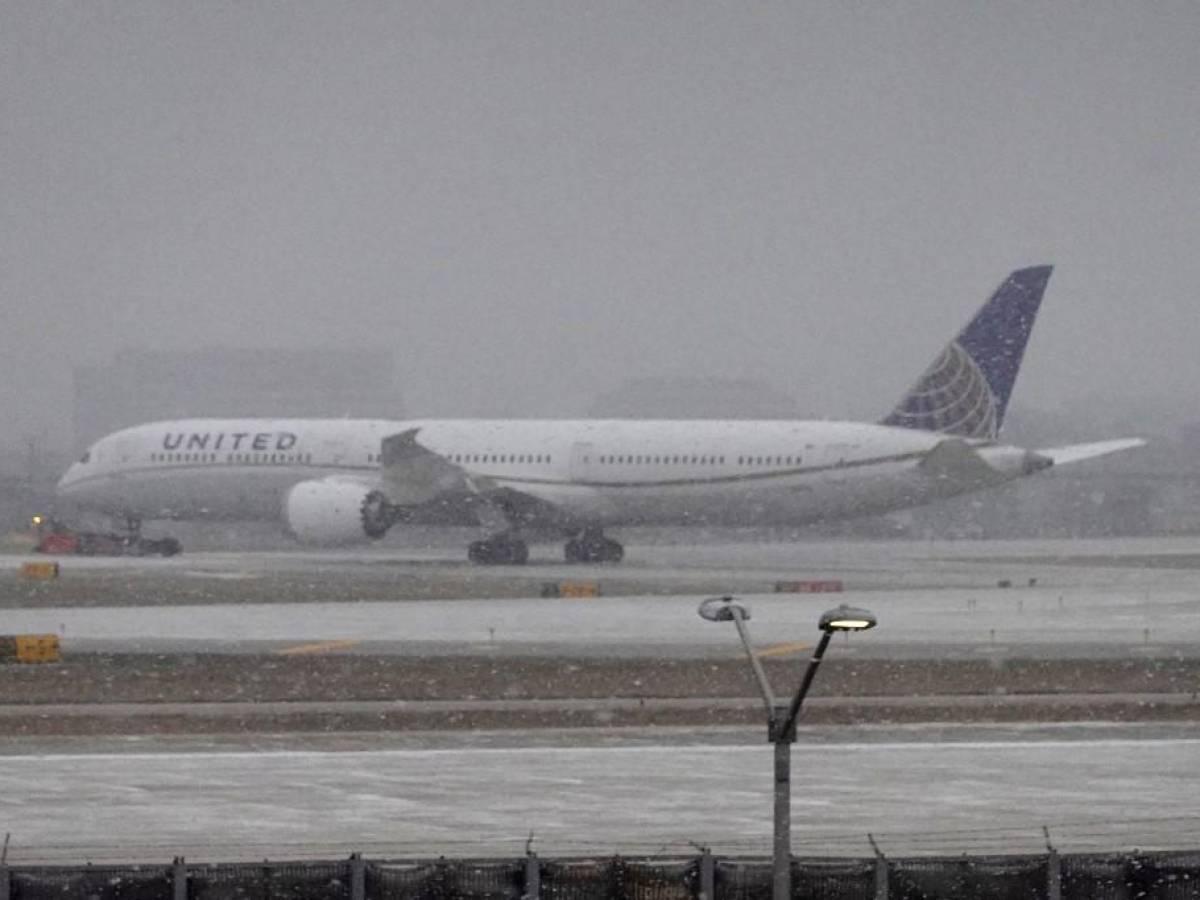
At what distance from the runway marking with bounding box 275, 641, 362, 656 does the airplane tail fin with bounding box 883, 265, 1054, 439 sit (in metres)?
34.7

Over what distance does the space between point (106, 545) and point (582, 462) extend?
70.9 feet

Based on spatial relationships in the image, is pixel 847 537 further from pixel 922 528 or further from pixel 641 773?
pixel 641 773

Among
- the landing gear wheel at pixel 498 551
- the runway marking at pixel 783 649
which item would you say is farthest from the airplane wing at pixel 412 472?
the runway marking at pixel 783 649

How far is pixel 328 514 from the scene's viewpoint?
277 feet

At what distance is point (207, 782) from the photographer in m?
32.8

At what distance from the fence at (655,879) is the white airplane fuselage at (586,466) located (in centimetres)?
6027

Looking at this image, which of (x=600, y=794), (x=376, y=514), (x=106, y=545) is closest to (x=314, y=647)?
(x=600, y=794)

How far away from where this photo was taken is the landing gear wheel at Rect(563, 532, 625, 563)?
3541 inches

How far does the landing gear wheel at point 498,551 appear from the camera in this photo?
8688cm

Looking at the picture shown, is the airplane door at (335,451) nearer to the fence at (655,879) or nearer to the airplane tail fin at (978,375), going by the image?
the airplane tail fin at (978,375)

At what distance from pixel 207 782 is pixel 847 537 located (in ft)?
318

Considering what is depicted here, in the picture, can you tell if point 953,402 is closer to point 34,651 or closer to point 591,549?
point 591,549

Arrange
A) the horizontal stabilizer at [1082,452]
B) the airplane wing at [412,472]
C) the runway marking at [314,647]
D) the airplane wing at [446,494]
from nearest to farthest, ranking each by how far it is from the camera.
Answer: the runway marking at [314,647] < the airplane wing at [412,472] < the airplane wing at [446,494] < the horizontal stabilizer at [1082,452]

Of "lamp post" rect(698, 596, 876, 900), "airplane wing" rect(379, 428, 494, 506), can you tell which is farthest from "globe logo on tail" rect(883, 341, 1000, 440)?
"lamp post" rect(698, 596, 876, 900)
